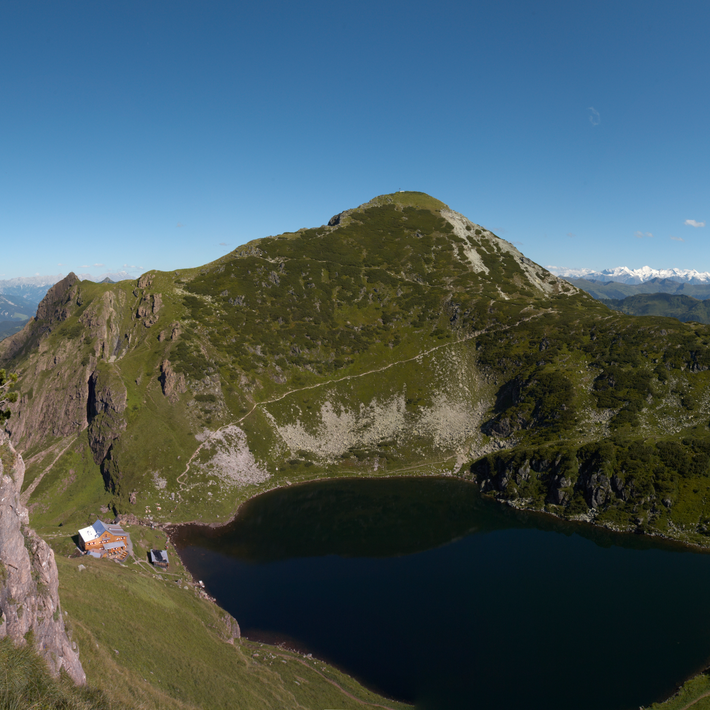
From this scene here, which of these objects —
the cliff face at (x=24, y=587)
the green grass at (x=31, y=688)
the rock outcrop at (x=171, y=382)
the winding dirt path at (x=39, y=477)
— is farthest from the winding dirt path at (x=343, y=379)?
the green grass at (x=31, y=688)

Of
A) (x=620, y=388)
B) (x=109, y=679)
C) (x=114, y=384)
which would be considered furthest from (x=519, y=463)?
(x=114, y=384)

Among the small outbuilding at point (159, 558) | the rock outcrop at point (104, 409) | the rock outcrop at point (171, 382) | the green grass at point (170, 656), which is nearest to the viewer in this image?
the green grass at point (170, 656)

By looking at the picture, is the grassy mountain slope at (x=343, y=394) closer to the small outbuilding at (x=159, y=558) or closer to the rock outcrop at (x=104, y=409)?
the rock outcrop at (x=104, y=409)

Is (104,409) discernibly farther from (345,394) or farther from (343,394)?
(345,394)

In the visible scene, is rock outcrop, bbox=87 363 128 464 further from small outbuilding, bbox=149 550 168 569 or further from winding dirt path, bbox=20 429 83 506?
small outbuilding, bbox=149 550 168 569

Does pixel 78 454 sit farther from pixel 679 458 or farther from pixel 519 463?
pixel 679 458

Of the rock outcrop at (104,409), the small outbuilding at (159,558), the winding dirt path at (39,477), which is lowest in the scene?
the small outbuilding at (159,558)

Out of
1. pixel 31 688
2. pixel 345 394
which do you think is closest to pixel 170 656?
pixel 31 688
